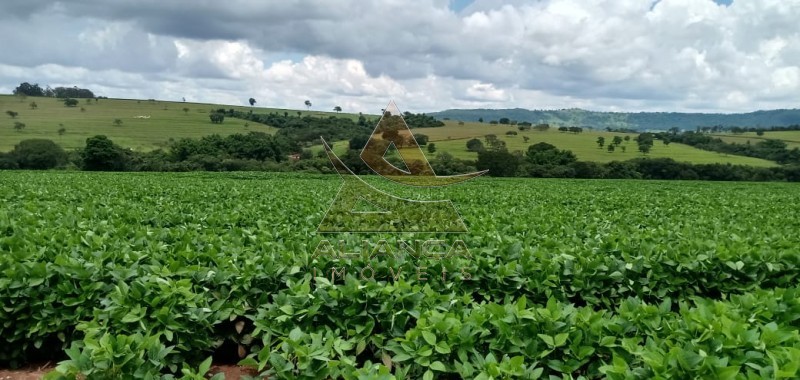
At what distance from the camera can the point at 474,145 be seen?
60.1m

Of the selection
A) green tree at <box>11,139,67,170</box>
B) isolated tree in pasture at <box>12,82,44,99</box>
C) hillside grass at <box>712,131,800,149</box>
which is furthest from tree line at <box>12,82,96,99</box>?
hillside grass at <box>712,131,800,149</box>

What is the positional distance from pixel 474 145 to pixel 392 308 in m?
56.8

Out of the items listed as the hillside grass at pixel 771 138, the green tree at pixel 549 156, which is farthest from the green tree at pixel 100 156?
the hillside grass at pixel 771 138

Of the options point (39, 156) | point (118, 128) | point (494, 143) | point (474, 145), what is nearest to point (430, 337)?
point (474, 145)

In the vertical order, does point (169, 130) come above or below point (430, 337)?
below

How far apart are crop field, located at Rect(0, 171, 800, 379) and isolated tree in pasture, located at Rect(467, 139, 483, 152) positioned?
5178 centimetres

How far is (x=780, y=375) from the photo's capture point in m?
2.73

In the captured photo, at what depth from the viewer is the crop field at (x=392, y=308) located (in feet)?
11.0

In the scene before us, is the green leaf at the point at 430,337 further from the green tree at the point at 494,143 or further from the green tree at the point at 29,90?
the green tree at the point at 29,90

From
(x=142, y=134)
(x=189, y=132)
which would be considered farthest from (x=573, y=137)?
(x=142, y=134)

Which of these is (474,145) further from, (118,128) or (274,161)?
(118,128)

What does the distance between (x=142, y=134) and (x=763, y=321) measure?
90.8 m

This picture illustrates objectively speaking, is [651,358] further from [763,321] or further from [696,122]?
[696,122]

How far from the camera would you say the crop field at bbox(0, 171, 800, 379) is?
3.36 metres
